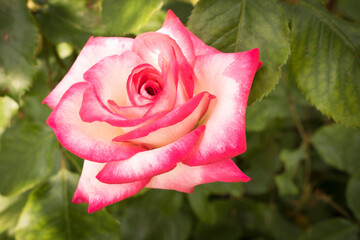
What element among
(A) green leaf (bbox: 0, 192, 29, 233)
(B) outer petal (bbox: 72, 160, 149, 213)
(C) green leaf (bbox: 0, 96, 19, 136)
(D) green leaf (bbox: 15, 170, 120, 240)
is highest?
(C) green leaf (bbox: 0, 96, 19, 136)

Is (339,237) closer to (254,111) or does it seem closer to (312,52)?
(254,111)

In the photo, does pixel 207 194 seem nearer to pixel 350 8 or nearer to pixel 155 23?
pixel 155 23

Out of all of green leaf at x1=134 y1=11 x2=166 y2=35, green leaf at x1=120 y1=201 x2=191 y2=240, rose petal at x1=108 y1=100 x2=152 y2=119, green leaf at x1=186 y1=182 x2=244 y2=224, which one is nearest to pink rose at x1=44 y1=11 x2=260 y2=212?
rose petal at x1=108 y1=100 x2=152 y2=119

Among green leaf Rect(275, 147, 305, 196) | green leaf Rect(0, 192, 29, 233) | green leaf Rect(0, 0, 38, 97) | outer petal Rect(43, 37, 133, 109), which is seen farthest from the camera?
green leaf Rect(275, 147, 305, 196)

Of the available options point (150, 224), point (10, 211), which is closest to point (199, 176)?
point (10, 211)

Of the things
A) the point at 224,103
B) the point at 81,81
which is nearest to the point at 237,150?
the point at 224,103

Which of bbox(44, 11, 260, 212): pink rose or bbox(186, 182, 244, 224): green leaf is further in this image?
bbox(186, 182, 244, 224): green leaf

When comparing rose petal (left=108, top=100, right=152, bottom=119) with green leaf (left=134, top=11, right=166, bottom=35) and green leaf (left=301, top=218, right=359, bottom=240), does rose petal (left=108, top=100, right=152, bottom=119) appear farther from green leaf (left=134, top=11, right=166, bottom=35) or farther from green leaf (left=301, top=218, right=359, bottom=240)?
green leaf (left=301, top=218, right=359, bottom=240)
